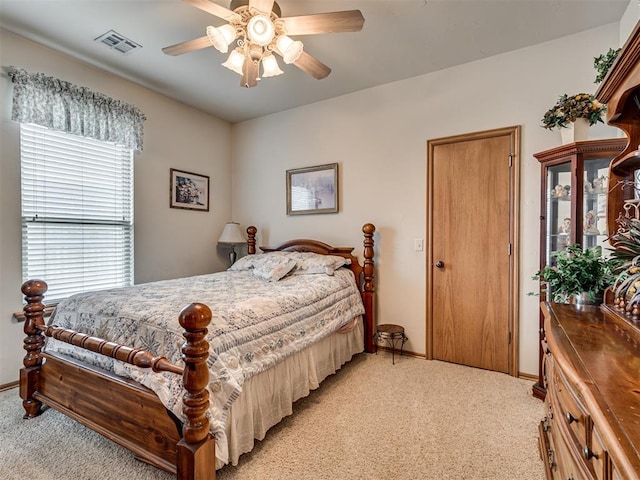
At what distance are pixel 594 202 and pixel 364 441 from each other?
2111 mm

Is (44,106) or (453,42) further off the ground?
(453,42)

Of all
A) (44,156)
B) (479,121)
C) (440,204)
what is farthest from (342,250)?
(44,156)

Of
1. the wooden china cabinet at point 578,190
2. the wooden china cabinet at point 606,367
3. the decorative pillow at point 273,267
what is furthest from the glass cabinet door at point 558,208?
the decorative pillow at point 273,267

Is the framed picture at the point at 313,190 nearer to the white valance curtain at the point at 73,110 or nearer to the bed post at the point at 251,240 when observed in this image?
the bed post at the point at 251,240

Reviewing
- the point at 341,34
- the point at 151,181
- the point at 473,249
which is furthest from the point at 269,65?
the point at 473,249

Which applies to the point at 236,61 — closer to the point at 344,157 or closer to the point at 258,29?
the point at 258,29

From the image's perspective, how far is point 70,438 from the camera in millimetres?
1867

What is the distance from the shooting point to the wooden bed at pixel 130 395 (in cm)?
134

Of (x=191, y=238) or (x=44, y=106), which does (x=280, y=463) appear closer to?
(x=191, y=238)

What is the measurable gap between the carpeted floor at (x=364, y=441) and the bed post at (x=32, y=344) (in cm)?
14

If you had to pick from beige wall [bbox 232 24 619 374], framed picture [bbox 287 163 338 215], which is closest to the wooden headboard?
beige wall [bbox 232 24 619 374]

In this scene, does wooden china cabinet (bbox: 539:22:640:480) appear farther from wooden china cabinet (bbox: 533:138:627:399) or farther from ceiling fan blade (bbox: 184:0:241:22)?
ceiling fan blade (bbox: 184:0:241:22)

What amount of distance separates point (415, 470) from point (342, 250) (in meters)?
2.12

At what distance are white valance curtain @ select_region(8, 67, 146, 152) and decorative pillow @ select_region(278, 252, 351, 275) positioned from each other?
2011mm
